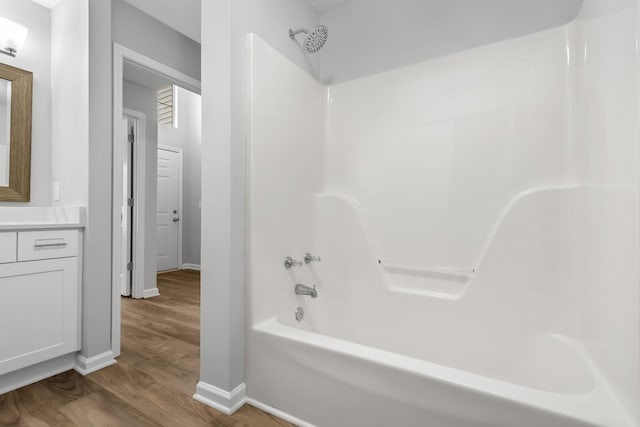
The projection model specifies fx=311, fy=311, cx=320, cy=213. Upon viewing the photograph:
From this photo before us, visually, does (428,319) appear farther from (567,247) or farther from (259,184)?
(259,184)

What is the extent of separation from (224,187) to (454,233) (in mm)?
1241

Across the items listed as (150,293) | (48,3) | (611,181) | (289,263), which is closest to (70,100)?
(48,3)

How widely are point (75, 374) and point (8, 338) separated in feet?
1.36

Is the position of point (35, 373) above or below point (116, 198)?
below

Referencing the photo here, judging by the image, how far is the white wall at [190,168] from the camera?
5164 millimetres

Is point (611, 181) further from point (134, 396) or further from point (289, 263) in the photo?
point (134, 396)

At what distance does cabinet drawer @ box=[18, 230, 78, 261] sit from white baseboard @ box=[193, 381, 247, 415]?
1.11 metres

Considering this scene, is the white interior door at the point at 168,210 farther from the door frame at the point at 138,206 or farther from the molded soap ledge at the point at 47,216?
the molded soap ledge at the point at 47,216

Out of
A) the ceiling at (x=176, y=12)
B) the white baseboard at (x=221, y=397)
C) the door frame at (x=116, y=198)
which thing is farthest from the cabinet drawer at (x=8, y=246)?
the ceiling at (x=176, y=12)

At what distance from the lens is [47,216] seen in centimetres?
203

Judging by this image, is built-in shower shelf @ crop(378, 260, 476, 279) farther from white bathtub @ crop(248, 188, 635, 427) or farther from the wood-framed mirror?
the wood-framed mirror

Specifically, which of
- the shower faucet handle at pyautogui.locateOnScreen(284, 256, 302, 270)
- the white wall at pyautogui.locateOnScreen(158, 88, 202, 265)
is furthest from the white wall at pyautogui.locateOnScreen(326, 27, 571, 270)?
the white wall at pyautogui.locateOnScreen(158, 88, 202, 265)

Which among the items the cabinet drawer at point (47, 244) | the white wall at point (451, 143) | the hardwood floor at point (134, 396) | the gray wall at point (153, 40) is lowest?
the hardwood floor at point (134, 396)

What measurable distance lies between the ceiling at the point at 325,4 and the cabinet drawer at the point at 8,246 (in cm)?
218
